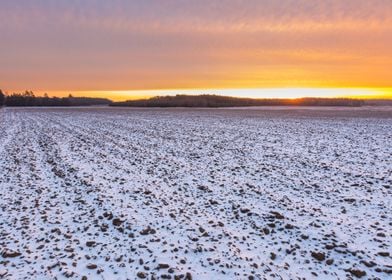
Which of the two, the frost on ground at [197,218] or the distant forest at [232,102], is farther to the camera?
the distant forest at [232,102]

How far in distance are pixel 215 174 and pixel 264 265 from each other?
5286mm

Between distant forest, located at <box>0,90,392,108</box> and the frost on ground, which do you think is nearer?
the frost on ground

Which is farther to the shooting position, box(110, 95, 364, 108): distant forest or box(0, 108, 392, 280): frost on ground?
box(110, 95, 364, 108): distant forest

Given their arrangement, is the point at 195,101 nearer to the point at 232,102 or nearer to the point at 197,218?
the point at 232,102

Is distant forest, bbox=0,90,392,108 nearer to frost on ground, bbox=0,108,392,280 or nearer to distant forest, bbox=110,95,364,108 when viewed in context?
distant forest, bbox=110,95,364,108

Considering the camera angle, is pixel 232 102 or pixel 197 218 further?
pixel 232 102

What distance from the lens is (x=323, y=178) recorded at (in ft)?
28.6

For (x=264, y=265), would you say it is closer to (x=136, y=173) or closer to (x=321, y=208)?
(x=321, y=208)

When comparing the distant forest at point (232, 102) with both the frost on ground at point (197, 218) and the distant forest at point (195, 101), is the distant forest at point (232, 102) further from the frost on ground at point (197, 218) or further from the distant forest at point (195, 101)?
the frost on ground at point (197, 218)

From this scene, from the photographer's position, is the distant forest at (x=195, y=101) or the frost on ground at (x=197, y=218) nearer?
the frost on ground at (x=197, y=218)

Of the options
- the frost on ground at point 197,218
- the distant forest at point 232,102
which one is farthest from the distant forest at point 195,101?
the frost on ground at point 197,218

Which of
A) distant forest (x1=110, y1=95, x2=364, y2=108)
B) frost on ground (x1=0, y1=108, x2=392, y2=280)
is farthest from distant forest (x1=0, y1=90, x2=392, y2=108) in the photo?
frost on ground (x1=0, y1=108, x2=392, y2=280)

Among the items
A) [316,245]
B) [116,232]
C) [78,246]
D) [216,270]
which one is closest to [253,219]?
[316,245]

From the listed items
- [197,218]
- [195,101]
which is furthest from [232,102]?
[197,218]
